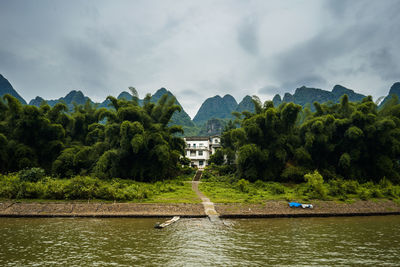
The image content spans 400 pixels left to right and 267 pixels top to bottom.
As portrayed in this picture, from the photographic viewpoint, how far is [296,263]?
27.1 ft

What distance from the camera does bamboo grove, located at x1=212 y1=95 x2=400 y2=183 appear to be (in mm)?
23016

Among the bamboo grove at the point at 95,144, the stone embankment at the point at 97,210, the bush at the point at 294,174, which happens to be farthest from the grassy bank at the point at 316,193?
the bamboo grove at the point at 95,144

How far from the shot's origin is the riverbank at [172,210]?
14.9 metres

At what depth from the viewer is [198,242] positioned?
1023 cm

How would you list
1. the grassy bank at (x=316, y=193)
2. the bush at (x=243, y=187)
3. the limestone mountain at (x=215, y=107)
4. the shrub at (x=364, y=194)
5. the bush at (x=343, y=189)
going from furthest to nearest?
the limestone mountain at (x=215, y=107) < the bush at (x=243, y=187) < the bush at (x=343, y=189) < the shrub at (x=364, y=194) < the grassy bank at (x=316, y=193)

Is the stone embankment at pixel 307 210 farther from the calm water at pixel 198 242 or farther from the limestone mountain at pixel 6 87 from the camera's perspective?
the limestone mountain at pixel 6 87

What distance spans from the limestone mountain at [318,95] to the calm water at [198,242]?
105688mm

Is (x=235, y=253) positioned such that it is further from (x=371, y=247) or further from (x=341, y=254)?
(x=371, y=247)

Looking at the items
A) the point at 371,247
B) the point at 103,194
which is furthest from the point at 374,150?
the point at 103,194

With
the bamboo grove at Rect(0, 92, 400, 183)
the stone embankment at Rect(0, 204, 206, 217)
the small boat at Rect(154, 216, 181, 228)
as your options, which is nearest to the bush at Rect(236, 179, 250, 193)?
the bamboo grove at Rect(0, 92, 400, 183)

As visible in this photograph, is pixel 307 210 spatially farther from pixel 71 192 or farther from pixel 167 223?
pixel 71 192

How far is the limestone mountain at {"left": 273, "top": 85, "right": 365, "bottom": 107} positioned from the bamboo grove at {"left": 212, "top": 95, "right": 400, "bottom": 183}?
8953 centimetres

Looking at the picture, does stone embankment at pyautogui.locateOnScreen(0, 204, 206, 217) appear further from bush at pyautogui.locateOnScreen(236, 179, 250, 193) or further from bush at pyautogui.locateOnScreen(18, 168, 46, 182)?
bush at pyautogui.locateOnScreen(236, 179, 250, 193)

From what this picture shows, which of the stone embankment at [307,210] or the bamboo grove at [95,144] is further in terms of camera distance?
the bamboo grove at [95,144]
